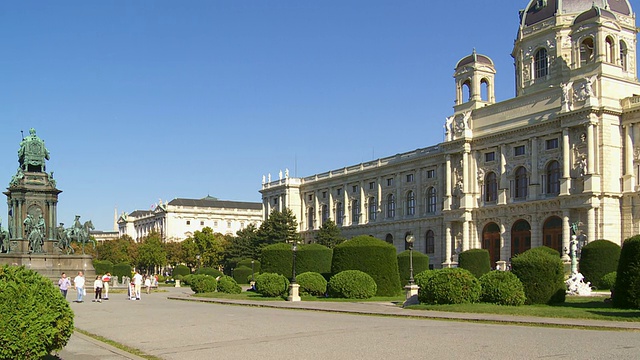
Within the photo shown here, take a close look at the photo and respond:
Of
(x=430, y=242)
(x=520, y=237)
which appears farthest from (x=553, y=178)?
(x=430, y=242)

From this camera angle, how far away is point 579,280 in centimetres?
3809

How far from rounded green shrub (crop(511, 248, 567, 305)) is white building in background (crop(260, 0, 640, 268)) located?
30.4m

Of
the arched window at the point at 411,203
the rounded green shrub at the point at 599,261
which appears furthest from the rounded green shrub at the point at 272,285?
the arched window at the point at 411,203

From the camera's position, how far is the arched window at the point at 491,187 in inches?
2894

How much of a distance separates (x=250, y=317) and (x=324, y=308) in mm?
5066

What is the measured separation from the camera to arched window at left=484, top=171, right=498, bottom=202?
73500 millimetres

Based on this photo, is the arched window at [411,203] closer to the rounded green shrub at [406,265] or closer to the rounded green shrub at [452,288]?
the rounded green shrub at [406,265]

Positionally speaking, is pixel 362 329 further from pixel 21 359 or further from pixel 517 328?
pixel 21 359

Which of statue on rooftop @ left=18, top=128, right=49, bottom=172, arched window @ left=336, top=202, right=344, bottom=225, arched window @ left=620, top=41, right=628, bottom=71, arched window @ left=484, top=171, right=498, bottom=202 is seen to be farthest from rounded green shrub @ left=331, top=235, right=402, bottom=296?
arched window @ left=336, top=202, right=344, bottom=225

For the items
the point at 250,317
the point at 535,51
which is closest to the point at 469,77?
the point at 535,51

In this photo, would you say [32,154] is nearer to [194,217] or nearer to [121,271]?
[121,271]

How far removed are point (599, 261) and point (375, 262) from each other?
546 inches

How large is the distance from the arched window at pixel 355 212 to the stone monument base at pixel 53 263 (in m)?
51.5

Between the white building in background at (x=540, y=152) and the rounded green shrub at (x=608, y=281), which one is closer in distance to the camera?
the rounded green shrub at (x=608, y=281)
